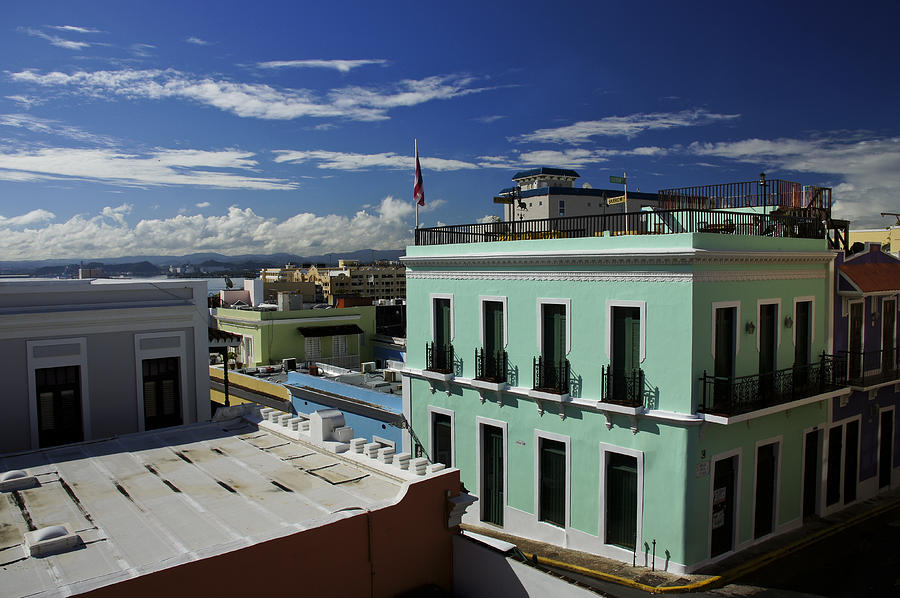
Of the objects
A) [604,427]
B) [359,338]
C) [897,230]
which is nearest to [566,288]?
[604,427]

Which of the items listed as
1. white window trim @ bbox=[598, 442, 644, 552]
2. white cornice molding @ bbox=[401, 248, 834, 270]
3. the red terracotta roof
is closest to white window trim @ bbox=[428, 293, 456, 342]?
white cornice molding @ bbox=[401, 248, 834, 270]

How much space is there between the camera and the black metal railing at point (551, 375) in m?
17.8

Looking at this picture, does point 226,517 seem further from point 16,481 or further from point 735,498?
point 735,498

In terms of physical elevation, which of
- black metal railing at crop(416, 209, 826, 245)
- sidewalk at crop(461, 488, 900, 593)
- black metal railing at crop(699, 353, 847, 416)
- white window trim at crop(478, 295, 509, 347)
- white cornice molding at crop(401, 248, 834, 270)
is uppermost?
black metal railing at crop(416, 209, 826, 245)

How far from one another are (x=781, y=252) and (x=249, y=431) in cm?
1427

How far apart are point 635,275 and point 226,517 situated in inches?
426

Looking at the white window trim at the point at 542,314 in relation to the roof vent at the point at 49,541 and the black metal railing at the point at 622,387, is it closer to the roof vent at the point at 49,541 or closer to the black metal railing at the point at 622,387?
the black metal railing at the point at 622,387

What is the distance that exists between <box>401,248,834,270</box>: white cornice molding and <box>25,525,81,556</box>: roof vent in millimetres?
12573

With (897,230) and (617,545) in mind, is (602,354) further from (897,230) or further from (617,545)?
(897,230)

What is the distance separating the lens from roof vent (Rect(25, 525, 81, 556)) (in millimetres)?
8945

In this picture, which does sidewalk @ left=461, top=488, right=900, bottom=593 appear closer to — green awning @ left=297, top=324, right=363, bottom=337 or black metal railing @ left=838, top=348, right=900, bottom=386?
black metal railing @ left=838, top=348, right=900, bottom=386

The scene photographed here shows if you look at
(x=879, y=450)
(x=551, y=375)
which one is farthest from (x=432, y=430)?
(x=879, y=450)

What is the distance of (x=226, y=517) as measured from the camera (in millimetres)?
10234

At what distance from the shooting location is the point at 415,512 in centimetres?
1090
